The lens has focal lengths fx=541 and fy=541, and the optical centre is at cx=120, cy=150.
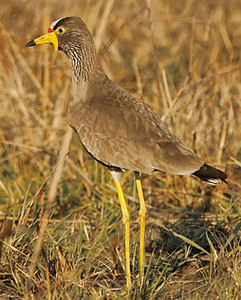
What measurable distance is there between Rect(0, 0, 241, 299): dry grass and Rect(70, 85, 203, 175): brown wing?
411 millimetres

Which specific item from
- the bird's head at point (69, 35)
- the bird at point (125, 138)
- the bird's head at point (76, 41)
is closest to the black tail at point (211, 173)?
the bird at point (125, 138)

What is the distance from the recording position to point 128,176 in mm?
4523

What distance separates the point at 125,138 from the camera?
3.24 meters

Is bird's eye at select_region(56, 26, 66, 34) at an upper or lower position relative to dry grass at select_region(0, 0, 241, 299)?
upper

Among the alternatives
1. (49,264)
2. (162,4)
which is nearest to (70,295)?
(49,264)

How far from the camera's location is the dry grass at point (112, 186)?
9.81 ft

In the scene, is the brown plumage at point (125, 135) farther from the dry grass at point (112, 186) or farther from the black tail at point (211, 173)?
the dry grass at point (112, 186)

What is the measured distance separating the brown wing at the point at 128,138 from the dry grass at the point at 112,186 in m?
0.41

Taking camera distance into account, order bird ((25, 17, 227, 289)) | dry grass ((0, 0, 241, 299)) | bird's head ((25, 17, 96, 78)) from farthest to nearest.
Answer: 1. bird's head ((25, 17, 96, 78))
2. bird ((25, 17, 227, 289))
3. dry grass ((0, 0, 241, 299))

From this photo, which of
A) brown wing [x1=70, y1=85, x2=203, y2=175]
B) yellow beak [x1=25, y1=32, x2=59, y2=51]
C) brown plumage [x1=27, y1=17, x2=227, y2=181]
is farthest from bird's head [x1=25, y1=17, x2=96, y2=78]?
brown wing [x1=70, y1=85, x2=203, y2=175]

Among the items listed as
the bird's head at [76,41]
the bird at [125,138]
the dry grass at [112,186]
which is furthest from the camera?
the bird's head at [76,41]

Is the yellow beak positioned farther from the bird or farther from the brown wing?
the brown wing

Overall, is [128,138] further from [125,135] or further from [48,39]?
[48,39]

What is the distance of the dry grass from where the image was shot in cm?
299
